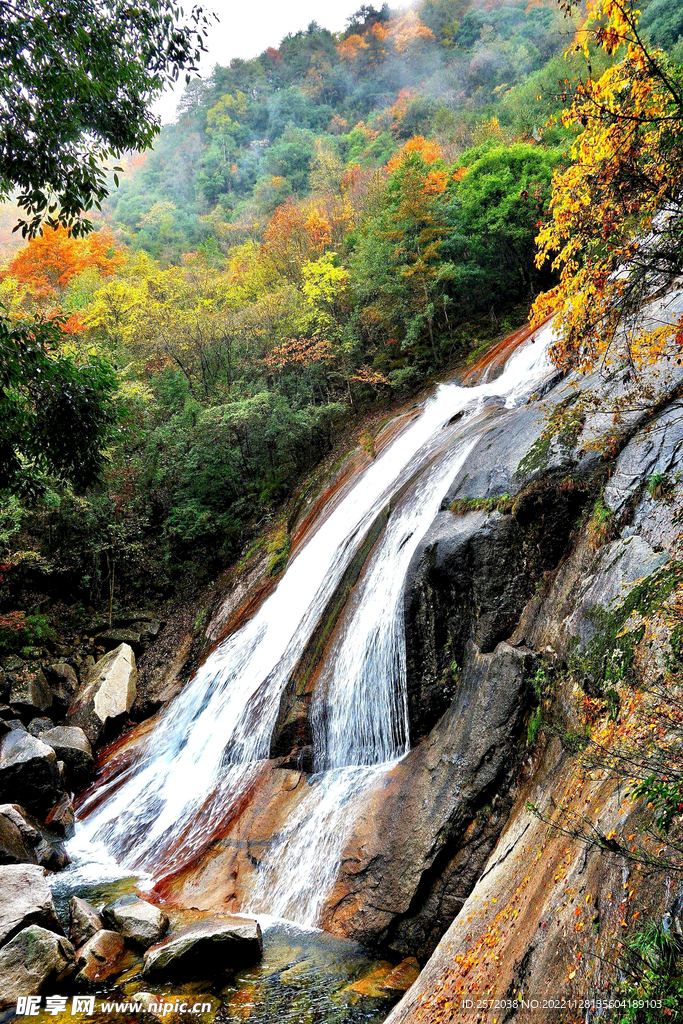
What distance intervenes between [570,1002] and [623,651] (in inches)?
108

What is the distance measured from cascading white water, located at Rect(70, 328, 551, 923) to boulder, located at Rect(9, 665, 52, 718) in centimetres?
338

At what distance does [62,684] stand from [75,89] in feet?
43.6

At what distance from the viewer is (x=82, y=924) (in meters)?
6.94

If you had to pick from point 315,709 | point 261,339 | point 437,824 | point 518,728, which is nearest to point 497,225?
point 261,339

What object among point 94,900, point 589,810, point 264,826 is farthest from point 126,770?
point 589,810

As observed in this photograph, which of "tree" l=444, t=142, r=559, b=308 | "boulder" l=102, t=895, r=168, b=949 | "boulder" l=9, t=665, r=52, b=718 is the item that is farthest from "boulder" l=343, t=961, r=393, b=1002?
"tree" l=444, t=142, r=559, b=308

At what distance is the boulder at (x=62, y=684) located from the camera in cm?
1490

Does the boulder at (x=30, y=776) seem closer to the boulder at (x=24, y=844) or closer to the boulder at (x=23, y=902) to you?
the boulder at (x=24, y=844)

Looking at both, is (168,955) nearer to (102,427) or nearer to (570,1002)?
(570,1002)

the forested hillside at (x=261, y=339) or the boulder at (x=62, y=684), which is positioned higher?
the forested hillside at (x=261, y=339)

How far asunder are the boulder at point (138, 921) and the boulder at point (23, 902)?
593 mm

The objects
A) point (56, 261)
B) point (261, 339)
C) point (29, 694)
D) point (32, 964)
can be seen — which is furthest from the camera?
point (56, 261)

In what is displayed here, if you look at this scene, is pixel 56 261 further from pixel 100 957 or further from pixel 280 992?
pixel 280 992

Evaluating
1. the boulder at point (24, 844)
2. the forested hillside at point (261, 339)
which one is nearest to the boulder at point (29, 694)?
the forested hillside at point (261, 339)
